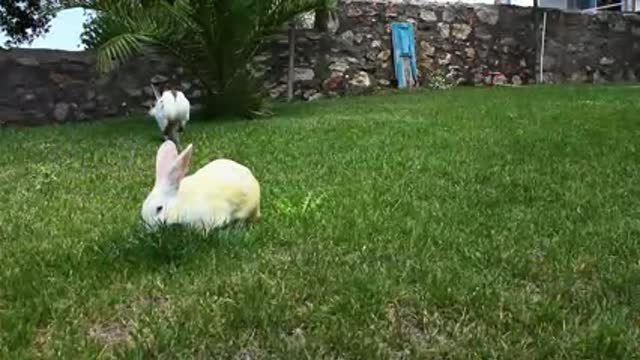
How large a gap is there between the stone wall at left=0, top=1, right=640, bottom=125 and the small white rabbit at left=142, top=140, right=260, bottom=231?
19.2 feet

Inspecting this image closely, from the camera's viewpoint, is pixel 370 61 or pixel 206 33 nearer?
pixel 206 33

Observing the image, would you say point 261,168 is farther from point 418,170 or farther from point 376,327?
point 376,327

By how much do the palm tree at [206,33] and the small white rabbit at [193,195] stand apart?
452 centimetres

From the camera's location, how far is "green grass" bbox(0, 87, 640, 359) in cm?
181

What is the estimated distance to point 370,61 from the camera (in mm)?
Answer: 10484

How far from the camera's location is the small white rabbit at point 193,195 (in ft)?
8.07

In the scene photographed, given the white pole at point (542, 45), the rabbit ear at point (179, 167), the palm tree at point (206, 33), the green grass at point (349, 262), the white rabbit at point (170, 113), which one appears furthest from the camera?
the white pole at point (542, 45)

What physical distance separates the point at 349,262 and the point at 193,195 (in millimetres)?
580

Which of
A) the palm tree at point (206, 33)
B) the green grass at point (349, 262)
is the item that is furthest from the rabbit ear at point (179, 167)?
the palm tree at point (206, 33)

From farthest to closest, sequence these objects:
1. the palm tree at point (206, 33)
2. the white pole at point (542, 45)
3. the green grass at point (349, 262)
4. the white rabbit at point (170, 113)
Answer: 1. the white pole at point (542, 45)
2. the palm tree at point (206, 33)
3. the white rabbit at point (170, 113)
4. the green grass at point (349, 262)

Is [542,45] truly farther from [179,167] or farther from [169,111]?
[179,167]

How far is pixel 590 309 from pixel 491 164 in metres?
2.23

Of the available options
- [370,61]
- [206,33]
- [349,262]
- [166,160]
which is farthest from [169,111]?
[370,61]

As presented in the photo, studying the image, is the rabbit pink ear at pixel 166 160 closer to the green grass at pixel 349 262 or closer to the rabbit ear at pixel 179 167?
the rabbit ear at pixel 179 167
